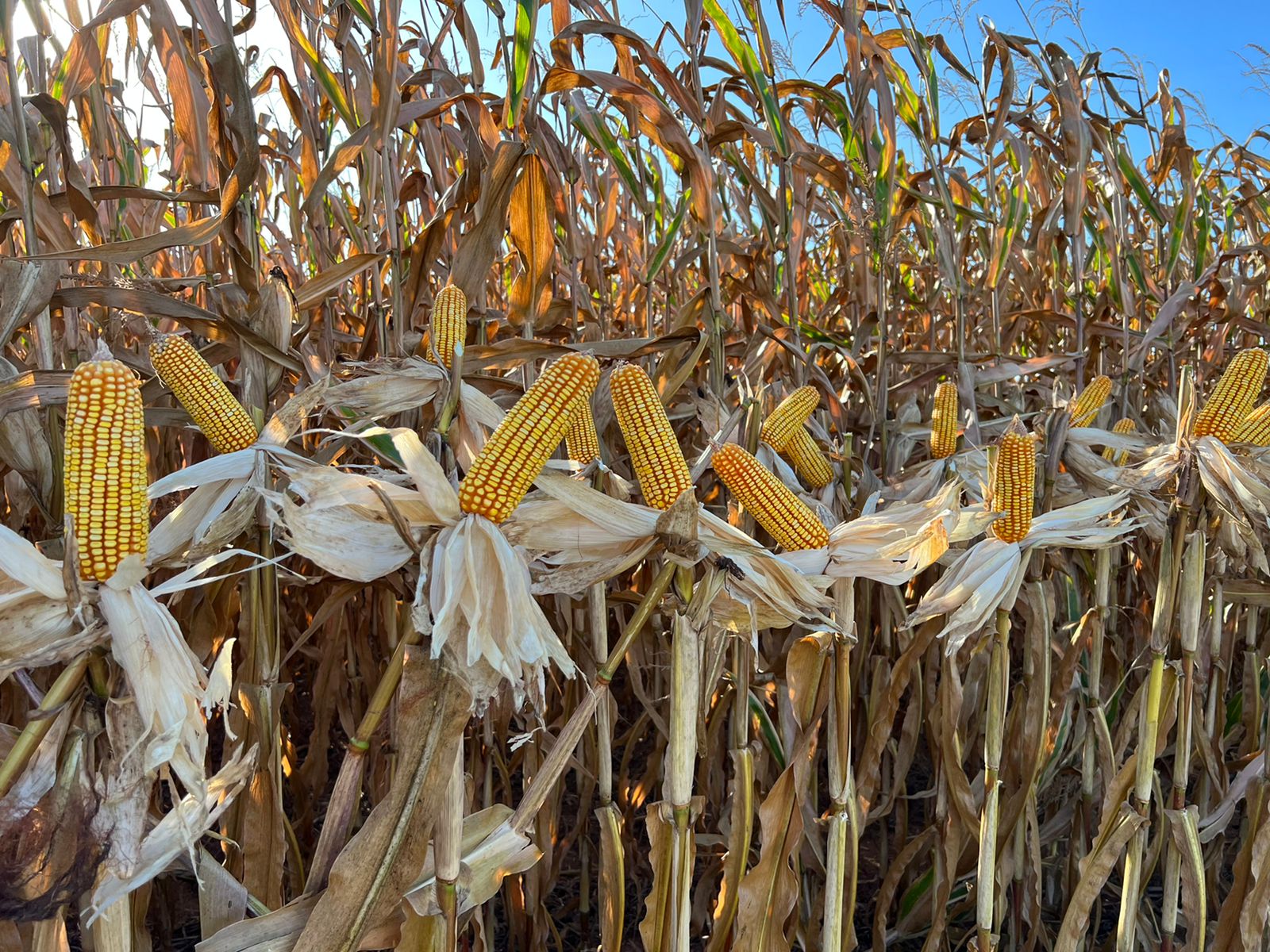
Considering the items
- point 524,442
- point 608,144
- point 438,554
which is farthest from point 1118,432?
point 438,554

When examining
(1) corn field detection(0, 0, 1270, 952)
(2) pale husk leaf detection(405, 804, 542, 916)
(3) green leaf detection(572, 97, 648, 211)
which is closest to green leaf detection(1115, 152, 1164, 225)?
(1) corn field detection(0, 0, 1270, 952)

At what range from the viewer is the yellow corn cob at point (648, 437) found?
5.92 feet

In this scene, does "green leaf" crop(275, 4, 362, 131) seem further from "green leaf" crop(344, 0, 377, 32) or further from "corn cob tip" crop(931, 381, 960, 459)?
"corn cob tip" crop(931, 381, 960, 459)

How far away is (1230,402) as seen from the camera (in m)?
2.42

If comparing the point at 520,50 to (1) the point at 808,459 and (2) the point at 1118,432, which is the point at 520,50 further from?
(2) the point at 1118,432

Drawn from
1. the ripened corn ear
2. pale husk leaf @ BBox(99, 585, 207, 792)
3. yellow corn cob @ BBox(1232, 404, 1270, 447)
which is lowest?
pale husk leaf @ BBox(99, 585, 207, 792)

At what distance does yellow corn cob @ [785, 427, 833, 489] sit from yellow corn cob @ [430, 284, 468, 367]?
116 centimetres

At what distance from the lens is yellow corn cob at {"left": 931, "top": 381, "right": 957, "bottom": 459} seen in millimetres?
3121

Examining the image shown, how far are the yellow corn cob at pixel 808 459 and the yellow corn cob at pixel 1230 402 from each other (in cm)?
113

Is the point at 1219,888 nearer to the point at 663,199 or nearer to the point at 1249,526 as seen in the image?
the point at 1249,526

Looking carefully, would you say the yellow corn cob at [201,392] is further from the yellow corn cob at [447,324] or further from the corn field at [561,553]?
the yellow corn cob at [447,324]

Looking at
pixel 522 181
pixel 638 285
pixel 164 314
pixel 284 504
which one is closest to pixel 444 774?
pixel 284 504

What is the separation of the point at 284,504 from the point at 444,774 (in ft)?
1.99

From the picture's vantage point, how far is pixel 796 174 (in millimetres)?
4102
